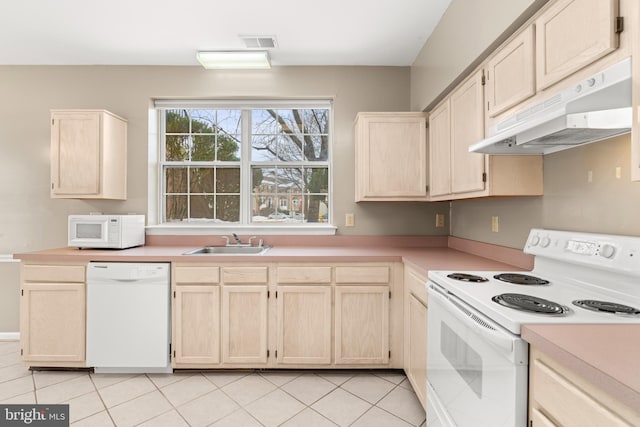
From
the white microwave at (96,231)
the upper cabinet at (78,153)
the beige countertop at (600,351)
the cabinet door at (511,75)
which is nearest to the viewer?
the beige countertop at (600,351)

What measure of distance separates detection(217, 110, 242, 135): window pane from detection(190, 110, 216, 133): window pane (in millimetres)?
73

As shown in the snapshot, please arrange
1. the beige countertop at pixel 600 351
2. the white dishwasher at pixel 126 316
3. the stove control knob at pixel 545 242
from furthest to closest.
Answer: the white dishwasher at pixel 126 316
the stove control knob at pixel 545 242
the beige countertop at pixel 600 351

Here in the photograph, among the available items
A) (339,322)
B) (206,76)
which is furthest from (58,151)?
(339,322)

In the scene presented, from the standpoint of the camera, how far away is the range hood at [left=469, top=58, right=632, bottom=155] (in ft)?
3.15

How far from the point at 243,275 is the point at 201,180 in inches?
52.6

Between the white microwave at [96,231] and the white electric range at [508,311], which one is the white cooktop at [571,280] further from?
the white microwave at [96,231]

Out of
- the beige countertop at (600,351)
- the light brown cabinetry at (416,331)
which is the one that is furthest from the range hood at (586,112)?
the light brown cabinetry at (416,331)

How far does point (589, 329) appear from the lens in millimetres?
924

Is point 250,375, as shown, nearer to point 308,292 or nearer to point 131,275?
point 308,292

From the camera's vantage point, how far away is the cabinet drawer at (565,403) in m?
0.70

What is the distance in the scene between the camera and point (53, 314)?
2396 mm

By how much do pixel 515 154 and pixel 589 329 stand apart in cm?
104

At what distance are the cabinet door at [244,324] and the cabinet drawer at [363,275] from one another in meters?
0.59

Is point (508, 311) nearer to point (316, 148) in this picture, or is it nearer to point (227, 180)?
point (316, 148)
